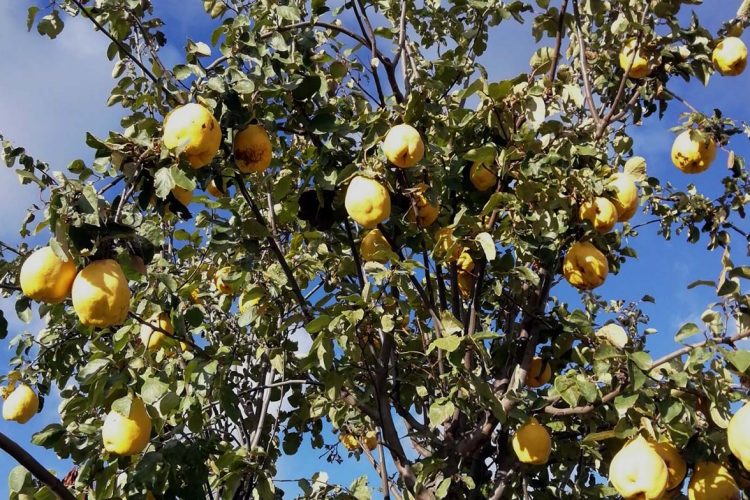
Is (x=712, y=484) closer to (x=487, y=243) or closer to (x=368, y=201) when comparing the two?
(x=487, y=243)

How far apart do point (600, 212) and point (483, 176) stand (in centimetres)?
50

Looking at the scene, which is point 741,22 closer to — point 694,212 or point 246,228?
point 694,212

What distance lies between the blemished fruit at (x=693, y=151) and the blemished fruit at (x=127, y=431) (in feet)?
9.40

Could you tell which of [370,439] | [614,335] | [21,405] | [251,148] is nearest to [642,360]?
[614,335]

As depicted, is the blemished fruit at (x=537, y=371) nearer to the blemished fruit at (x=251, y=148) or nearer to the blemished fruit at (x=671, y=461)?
the blemished fruit at (x=671, y=461)

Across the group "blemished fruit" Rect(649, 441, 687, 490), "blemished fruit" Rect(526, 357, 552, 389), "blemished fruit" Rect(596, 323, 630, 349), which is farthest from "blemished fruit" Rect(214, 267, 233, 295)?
"blemished fruit" Rect(649, 441, 687, 490)

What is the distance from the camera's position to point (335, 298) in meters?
3.40

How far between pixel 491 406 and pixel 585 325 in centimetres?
54

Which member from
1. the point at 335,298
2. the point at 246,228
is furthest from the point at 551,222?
the point at 246,228

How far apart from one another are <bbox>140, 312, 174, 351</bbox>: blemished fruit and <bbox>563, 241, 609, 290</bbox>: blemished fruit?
170cm

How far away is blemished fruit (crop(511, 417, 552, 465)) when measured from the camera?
2.83 meters

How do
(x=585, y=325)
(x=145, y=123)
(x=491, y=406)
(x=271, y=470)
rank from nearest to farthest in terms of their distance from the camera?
1. (x=145, y=123)
2. (x=491, y=406)
3. (x=585, y=325)
4. (x=271, y=470)

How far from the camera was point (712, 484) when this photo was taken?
243 centimetres

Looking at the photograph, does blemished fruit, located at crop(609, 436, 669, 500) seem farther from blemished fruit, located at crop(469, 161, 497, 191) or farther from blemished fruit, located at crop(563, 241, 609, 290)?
blemished fruit, located at crop(469, 161, 497, 191)
